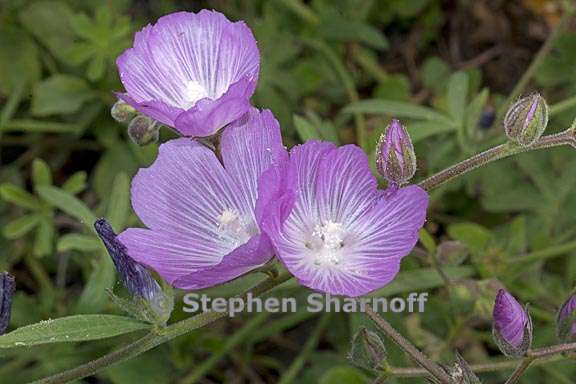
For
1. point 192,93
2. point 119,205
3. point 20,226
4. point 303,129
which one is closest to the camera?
point 192,93

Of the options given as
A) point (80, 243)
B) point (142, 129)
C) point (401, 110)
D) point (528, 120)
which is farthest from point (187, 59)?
point (401, 110)

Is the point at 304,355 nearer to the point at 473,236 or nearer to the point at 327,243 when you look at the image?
the point at 473,236

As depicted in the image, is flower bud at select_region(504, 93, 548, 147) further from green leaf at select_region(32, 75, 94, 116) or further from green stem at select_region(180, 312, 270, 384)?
green leaf at select_region(32, 75, 94, 116)

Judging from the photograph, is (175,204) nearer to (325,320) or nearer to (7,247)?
(325,320)

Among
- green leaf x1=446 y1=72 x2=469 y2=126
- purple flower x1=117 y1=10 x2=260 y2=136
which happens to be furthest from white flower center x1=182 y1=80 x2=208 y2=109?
green leaf x1=446 y1=72 x2=469 y2=126

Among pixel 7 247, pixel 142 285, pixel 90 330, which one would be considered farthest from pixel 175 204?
pixel 7 247

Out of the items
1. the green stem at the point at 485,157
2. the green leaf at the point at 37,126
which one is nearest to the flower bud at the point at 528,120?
the green stem at the point at 485,157

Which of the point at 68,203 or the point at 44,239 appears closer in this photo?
the point at 68,203

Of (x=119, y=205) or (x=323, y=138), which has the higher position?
(x=323, y=138)
